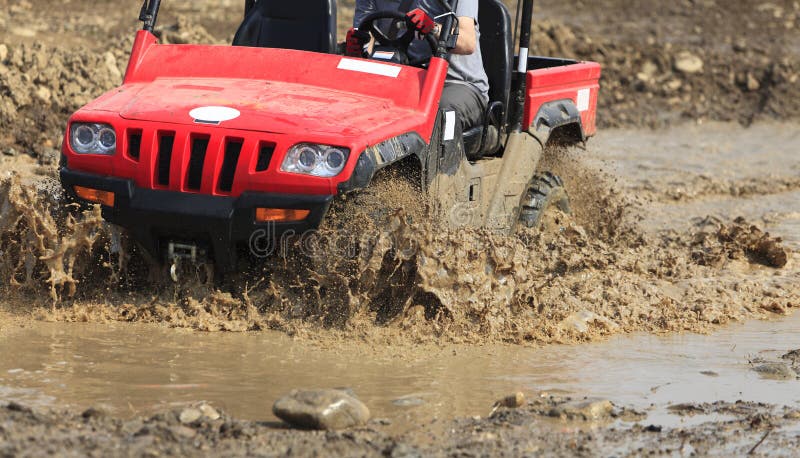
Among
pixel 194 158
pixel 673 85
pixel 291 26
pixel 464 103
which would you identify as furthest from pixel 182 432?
pixel 673 85

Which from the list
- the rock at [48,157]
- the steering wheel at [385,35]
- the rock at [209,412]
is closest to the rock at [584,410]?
the rock at [209,412]

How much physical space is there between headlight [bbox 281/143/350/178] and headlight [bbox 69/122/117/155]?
75 centimetres

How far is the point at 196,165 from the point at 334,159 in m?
0.56

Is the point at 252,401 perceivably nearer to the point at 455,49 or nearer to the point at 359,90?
the point at 359,90

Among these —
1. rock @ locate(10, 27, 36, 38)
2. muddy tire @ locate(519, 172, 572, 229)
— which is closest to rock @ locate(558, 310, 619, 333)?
muddy tire @ locate(519, 172, 572, 229)

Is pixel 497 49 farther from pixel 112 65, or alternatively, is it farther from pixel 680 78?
pixel 680 78

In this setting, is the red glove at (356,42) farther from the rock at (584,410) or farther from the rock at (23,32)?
the rock at (23,32)

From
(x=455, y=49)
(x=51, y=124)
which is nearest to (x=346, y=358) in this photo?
(x=455, y=49)

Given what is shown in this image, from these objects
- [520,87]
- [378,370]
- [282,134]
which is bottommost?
[378,370]

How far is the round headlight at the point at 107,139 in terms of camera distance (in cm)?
527

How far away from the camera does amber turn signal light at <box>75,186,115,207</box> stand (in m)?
5.21

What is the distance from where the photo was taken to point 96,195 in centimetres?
526

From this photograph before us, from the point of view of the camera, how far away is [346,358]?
17.0ft

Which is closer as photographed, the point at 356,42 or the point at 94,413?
the point at 94,413
